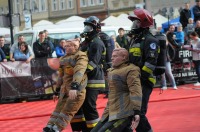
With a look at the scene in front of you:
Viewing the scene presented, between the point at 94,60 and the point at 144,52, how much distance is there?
4.96 ft

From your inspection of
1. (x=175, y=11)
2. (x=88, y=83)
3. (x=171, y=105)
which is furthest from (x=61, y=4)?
(x=88, y=83)

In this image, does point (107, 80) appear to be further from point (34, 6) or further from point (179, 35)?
point (34, 6)

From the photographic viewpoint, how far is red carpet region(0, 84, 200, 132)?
965cm

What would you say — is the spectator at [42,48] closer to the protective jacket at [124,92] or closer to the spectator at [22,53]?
the spectator at [22,53]

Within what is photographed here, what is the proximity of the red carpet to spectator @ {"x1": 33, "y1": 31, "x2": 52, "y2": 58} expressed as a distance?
1.52m

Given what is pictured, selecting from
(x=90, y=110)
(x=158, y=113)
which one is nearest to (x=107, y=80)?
(x=90, y=110)

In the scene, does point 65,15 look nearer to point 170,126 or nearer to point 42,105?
point 42,105

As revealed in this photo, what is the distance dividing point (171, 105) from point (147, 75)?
19.9 feet

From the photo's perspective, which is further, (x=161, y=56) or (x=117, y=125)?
(x=161, y=56)

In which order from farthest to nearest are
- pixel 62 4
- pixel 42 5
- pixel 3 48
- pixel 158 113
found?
pixel 42 5 < pixel 62 4 < pixel 3 48 < pixel 158 113

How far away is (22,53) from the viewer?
15.1 m

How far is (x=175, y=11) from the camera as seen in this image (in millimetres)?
39625

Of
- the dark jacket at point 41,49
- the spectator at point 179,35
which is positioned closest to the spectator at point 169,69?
the spectator at point 179,35

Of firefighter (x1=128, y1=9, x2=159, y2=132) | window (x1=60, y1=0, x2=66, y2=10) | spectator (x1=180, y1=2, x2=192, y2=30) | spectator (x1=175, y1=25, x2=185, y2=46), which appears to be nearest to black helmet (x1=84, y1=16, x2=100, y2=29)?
firefighter (x1=128, y1=9, x2=159, y2=132)
